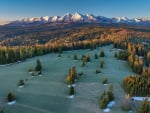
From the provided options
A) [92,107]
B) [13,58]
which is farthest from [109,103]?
[13,58]

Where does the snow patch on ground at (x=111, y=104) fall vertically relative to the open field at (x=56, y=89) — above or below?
below

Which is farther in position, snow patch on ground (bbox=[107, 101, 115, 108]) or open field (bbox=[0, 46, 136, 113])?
snow patch on ground (bbox=[107, 101, 115, 108])

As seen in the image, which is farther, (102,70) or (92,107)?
(102,70)

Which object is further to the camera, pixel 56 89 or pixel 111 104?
pixel 56 89

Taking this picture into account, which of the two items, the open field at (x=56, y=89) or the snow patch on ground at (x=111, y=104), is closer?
the open field at (x=56, y=89)

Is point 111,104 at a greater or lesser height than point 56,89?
lesser

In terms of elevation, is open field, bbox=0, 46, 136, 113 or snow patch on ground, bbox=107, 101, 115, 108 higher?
open field, bbox=0, 46, 136, 113

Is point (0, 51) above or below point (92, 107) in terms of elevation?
above

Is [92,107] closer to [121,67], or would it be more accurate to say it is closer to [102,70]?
[102,70]
